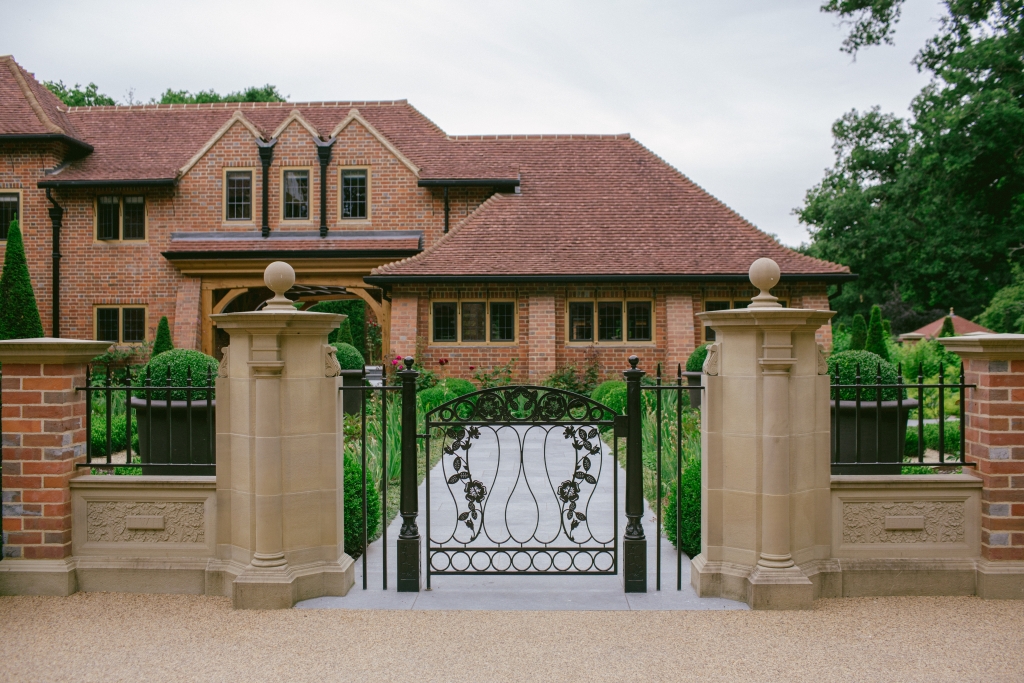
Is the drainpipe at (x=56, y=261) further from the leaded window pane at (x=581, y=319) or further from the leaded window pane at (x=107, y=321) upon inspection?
the leaded window pane at (x=581, y=319)

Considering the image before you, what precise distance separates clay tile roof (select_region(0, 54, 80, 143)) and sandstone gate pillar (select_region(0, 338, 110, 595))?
1844 centimetres

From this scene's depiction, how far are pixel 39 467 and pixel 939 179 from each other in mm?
32508

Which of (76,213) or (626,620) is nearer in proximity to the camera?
(626,620)

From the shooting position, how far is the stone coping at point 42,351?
15.3 feet

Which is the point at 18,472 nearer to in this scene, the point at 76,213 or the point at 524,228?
the point at 524,228

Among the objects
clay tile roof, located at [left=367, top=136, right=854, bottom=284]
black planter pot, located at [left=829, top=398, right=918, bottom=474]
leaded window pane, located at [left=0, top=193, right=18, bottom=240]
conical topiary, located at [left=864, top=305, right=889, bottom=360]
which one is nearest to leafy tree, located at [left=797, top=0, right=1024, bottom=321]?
clay tile roof, located at [left=367, top=136, right=854, bottom=284]

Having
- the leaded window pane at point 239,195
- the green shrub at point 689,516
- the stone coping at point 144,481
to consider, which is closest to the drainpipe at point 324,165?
the leaded window pane at point 239,195

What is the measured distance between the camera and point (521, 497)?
7.60 meters

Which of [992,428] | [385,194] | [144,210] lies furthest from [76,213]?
[992,428]

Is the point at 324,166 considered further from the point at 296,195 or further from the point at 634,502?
the point at 634,502

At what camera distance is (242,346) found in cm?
469

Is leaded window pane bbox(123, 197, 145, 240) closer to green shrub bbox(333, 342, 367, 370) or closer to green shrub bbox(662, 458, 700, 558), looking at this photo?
green shrub bbox(333, 342, 367, 370)

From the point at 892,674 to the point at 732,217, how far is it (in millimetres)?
16401

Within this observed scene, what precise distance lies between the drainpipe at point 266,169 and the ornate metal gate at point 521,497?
1129cm
